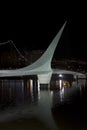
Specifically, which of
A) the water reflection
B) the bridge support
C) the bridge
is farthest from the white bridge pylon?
the water reflection

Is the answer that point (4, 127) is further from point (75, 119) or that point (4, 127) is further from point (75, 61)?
point (75, 61)

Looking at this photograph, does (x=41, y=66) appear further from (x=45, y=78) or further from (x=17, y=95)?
(x=17, y=95)

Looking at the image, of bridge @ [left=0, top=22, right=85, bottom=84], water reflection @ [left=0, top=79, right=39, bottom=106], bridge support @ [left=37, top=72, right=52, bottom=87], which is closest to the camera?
water reflection @ [left=0, top=79, right=39, bottom=106]

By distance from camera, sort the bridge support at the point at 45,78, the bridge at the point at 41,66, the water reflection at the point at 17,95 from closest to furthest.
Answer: the water reflection at the point at 17,95, the bridge at the point at 41,66, the bridge support at the point at 45,78

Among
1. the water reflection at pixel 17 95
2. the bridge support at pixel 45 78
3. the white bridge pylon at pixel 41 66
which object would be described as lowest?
the water reflection at pixel 17 95

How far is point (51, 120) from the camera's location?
6.73 meters

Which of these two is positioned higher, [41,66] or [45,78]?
[41,66]

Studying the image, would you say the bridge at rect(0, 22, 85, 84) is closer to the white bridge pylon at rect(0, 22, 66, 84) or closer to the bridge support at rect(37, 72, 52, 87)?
the white bridge pylon at rect(0, 22, 66, 84)

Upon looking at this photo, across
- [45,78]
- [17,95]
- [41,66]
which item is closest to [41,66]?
[41,66]

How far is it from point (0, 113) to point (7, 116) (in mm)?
545

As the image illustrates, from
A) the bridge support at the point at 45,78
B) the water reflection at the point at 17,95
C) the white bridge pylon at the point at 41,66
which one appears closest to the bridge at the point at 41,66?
the white bridge pylon at the point at 41,66

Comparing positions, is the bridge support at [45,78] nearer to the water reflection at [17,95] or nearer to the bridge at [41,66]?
the bridge at [41,66]

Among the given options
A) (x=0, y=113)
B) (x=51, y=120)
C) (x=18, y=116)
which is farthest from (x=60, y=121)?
(x=0, y=113)

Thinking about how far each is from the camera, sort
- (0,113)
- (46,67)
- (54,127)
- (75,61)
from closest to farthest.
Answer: (54,127), (0,113), (46,67), (75,61)
